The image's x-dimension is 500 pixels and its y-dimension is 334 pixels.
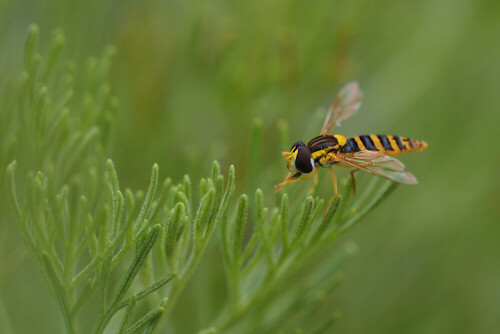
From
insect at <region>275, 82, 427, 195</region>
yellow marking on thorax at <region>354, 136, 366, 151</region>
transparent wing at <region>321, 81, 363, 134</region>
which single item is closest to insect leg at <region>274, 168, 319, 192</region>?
insect at <region>275, 82, 427, 195</region>

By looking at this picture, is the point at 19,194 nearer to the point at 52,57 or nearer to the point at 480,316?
the point at 52,57

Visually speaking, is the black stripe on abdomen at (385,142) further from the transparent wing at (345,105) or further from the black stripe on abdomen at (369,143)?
the transparent wing at (345,105)

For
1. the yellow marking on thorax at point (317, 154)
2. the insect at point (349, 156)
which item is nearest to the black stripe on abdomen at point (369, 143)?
the insect at point (349, 156)

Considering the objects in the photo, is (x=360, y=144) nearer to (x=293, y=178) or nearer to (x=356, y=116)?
(x=293, y=178)

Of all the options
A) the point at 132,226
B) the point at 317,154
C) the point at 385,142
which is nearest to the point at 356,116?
the point at 385,142

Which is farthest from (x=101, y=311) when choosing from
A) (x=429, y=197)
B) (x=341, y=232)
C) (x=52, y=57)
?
(x=429, y=197)
